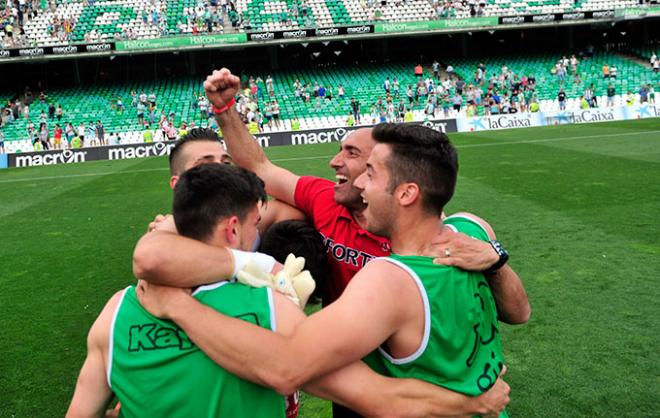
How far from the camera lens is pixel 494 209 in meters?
10.6

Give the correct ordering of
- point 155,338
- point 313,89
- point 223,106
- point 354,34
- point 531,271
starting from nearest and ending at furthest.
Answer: point 155,338 → point 223,106 → point 531,271 → point 313,89 → point 354,34

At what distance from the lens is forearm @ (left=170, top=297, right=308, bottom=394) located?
5.93 feet

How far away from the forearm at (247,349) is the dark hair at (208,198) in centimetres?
32

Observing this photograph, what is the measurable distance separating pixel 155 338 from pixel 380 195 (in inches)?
39.1

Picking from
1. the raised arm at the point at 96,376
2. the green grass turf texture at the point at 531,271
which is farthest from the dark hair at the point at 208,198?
the green grass turf texture at the point at 531,271

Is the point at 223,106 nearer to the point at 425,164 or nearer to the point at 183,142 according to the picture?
the point at 183,142

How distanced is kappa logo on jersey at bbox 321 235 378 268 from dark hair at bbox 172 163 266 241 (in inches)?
46.6

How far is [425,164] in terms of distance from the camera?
2.27 m

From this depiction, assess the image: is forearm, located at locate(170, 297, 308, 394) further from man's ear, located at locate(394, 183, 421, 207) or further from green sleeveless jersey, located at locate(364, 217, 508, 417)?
man's ear, located at locate(394, 183, 421, 207)

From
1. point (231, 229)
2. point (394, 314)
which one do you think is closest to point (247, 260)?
point (231, 229)

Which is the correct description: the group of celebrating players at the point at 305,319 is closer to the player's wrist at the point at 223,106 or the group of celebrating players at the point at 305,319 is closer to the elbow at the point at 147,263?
the elbow at the point at 147,263

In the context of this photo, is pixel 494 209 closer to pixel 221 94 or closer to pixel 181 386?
pixel 221 94

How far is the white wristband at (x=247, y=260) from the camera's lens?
1940mm

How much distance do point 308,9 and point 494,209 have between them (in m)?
35.7
